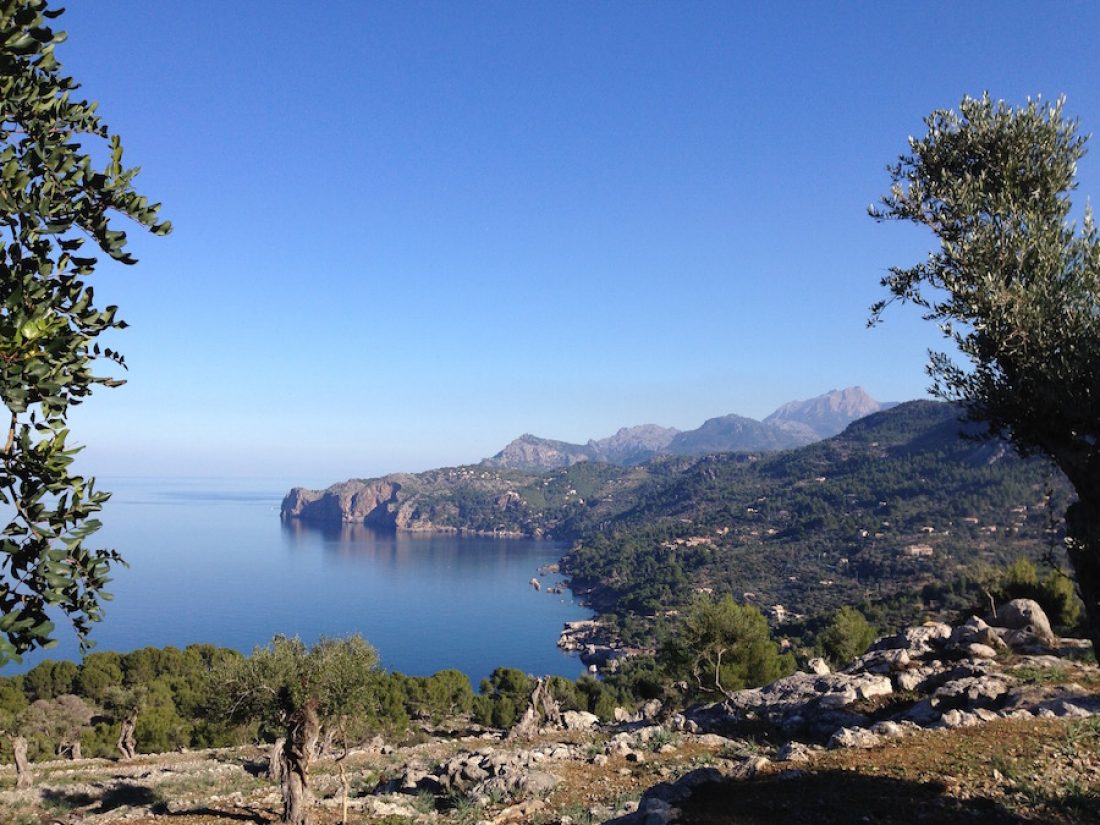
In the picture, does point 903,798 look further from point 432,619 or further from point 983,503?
point 983,503

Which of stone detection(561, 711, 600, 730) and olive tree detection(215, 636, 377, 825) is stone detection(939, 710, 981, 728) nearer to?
olive tree detection(215, 636, 377, 825)

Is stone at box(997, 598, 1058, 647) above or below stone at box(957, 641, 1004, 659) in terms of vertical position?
above

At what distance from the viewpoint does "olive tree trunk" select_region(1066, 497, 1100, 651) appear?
9484 millimetres

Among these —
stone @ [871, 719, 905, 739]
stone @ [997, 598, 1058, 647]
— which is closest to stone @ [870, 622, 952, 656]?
stone @ [997, 598, 1058, 647]

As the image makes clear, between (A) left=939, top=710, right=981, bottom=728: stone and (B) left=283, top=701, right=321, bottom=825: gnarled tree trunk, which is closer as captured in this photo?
(A) left=939, top=710, right=981, bottom=728: stone

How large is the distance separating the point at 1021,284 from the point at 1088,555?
4447mm

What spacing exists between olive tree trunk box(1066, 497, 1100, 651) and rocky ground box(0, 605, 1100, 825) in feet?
11.6

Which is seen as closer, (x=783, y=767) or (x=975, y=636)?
(x=783, y=767)

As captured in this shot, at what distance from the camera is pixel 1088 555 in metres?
9.62

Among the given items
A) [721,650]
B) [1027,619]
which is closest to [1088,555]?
[1027,619]

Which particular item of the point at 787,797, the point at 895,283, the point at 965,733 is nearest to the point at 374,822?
the point at 787,797

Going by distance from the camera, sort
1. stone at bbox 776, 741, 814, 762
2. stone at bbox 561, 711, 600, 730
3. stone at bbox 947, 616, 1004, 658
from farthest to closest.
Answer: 1. stone at bbox 561, 711, 600, 730
2. stone at bbox 947, 616, 1004, 658
3. stone at bbox 776, 741, 814, 762

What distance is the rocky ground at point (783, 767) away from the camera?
1191 centimetres

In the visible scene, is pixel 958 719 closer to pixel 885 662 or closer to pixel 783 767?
pixel 783 767
